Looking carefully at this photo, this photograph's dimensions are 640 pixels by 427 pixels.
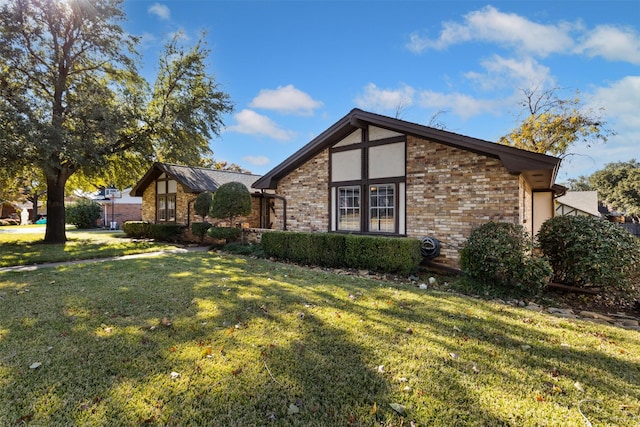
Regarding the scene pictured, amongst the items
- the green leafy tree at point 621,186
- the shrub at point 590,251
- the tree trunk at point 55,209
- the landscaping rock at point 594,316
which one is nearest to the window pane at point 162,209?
the tree trunk at point 55,209

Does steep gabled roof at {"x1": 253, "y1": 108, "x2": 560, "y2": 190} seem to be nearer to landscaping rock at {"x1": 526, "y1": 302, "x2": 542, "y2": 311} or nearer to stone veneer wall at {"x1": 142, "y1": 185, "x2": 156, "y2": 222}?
landscaping rock at {"x1": 526, "y1": 302, "x2": 542, "y2": 311}

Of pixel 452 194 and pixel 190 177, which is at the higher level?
pixel 190 177

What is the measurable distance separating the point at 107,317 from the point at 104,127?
36.5 ft

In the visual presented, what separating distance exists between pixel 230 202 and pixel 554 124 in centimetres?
2319

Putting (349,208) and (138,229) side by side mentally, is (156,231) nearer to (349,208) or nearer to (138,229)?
(138,229)

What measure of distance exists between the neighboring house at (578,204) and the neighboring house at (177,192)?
23.0 metres

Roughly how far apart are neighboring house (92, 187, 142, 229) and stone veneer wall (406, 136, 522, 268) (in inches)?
1053

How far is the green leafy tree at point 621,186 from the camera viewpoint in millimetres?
34719

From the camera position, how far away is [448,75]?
13828 millimetres

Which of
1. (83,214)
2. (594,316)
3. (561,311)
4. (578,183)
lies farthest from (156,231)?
(578,183)

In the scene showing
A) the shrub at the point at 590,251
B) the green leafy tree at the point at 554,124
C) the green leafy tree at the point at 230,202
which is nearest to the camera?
the shrub at the point at 590,251

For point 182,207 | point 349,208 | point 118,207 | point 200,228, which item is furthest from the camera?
point 118,207

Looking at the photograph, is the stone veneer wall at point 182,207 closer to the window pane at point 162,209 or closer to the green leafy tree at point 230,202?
the window pane at point 162,209

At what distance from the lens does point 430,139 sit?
8.71 m
